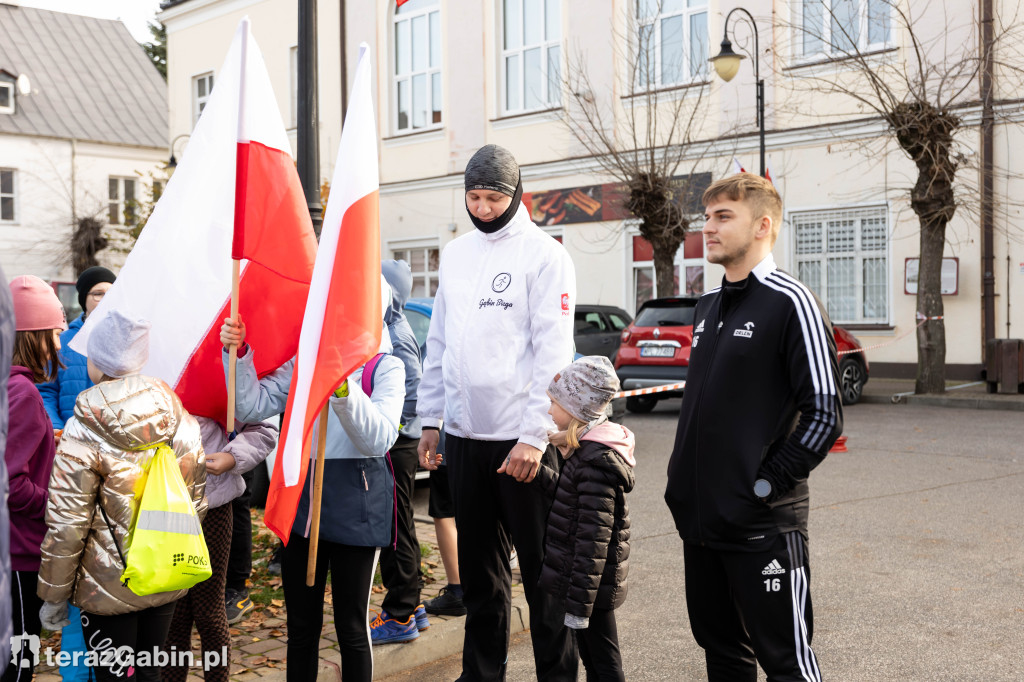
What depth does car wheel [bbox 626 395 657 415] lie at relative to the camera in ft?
51.3

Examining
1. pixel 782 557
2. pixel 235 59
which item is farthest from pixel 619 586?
pixel 235 59

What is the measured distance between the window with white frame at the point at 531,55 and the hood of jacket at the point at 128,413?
2132 centimetres

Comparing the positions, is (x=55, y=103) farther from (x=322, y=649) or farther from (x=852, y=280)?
(x=322, y=649)

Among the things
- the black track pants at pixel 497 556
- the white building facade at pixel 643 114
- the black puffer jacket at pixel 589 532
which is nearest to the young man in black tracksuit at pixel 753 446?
the black puffer jacket at pixel 589 532

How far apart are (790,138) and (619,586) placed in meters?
17.8

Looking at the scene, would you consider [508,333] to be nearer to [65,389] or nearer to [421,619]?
[421,619]

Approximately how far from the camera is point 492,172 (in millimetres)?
3939

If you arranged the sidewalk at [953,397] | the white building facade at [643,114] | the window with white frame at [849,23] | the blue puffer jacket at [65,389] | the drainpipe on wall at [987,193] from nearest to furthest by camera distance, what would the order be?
Answer: the blue puffer jacket at [65,389] → the sidewalk at [953,397] → the drainpipe on wall at [987,193] → the white building facade at [643,114] → the window with white frame at [849,23]

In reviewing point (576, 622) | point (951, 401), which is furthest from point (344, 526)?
point (951, 401)

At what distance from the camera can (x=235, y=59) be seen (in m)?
4.07

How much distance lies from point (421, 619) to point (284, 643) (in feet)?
2.17

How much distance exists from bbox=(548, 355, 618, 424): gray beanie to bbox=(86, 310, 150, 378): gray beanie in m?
1.46

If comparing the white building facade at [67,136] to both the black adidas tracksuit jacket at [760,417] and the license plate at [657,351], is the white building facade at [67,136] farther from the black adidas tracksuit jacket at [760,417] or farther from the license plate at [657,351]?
the black adidas tracksuit jacket at [760,417]

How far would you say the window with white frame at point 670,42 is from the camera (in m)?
21.5
